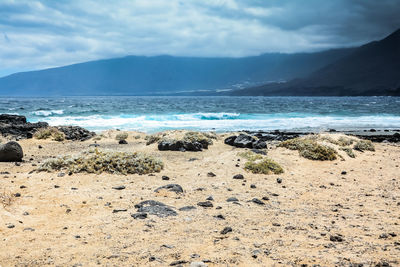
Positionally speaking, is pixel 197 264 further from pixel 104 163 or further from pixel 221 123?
pixel 221 123

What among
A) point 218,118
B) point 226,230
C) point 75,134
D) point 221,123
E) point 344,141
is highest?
point 75,134

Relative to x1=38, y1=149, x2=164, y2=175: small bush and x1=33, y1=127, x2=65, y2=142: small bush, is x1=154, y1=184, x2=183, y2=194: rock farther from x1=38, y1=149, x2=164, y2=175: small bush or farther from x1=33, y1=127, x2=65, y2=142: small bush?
x1=33, y1=127, x2=65, y2=142: small bush

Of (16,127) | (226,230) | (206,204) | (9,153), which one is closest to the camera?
(226,230)

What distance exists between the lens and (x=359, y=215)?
257 inches

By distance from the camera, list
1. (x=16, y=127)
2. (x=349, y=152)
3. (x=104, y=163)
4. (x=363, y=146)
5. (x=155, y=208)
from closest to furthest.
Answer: (x=155, y=208), (x=104, y=163), (x=349, y=152), (x=363, y=146), (x=16, y=127)

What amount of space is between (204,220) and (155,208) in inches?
42.6

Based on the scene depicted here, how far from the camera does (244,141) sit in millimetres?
15961

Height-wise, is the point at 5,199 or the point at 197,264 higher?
the point at 5,199

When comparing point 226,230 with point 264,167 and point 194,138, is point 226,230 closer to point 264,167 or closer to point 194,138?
point 264,167

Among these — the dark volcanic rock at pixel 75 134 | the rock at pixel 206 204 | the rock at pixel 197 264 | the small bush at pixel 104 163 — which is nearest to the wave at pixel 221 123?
the dark volcanic rock at pixel 75 134

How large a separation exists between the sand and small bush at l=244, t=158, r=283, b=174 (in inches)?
11.1

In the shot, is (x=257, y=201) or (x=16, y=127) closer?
(x=257, y=201)

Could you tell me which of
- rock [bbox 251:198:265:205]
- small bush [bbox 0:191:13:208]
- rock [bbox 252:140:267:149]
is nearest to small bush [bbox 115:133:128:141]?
rock [bbox 252:140:267:149]

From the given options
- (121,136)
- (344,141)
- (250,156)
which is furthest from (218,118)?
(250,156)
